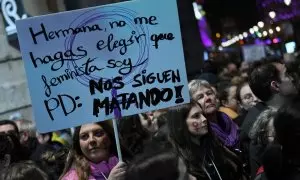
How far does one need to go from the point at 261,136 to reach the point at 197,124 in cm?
45

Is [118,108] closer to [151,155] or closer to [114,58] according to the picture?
[114,58]

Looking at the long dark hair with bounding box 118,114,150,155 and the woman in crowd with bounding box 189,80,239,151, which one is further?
the long dark hair with bounding box 118,114,150,155

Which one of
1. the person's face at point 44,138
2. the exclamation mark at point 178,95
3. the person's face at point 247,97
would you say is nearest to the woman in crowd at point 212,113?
the exclamation mark at point 178,95

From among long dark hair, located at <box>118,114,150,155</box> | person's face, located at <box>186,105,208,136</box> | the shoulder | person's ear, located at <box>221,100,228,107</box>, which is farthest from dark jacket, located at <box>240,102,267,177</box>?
person's ear, located at <box>221,100,228,107</box>

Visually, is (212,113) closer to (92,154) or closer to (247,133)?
(247,133)

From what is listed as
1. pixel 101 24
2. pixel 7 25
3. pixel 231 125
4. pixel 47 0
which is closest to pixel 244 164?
pixel 231 125

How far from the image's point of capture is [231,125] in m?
5.03

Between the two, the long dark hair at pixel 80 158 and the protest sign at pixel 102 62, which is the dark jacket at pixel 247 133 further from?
the long dark hair at pixel 80 158

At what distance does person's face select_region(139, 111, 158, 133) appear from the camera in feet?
20.2

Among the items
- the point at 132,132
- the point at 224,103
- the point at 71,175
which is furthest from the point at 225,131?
the point at 224,103

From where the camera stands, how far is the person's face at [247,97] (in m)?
6.52

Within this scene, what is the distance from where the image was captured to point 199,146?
4129mm

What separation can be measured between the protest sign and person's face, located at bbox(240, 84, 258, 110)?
8.99ft

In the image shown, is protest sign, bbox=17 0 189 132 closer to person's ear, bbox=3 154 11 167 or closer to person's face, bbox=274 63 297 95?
person's ear, bbox=3 154 11 167
